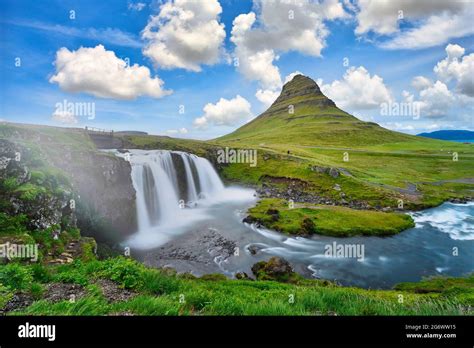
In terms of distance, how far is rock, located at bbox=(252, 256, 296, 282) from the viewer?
21.9 meters

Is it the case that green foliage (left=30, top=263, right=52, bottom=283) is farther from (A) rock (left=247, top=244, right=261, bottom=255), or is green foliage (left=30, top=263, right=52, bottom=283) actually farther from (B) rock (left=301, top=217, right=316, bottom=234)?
(B) rock (left=301, top=217, right=316, bottom=234)

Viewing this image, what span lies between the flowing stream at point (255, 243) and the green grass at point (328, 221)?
1374 millimetres

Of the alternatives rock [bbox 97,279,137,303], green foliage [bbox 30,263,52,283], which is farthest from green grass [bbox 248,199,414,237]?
green foliage [bbox 30,263,52,283]

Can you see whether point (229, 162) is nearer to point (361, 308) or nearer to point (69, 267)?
point (69, 267)

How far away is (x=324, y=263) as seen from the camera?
26.0 m

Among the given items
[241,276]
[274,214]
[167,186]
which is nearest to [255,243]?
[241,276]

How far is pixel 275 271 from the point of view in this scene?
2236cm

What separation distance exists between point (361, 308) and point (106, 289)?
7437 millimetres

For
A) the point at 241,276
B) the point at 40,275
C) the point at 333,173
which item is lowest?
the point at 241,276

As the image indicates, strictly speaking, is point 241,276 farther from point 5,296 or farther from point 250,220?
point 5,296

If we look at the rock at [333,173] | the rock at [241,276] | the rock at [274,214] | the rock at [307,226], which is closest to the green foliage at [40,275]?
the rock at [241,276]

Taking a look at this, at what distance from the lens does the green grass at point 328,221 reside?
34.7 meters

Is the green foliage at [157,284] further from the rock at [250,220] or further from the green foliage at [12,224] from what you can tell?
the rock at [250,220]

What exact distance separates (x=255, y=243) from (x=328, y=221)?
12533mm
